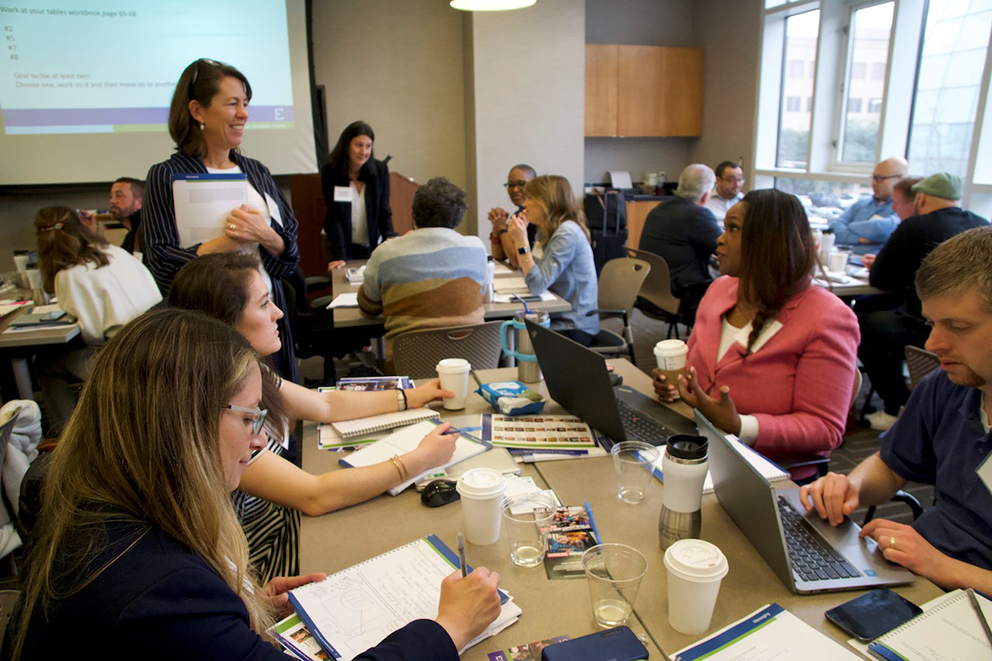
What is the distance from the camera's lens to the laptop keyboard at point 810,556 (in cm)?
114

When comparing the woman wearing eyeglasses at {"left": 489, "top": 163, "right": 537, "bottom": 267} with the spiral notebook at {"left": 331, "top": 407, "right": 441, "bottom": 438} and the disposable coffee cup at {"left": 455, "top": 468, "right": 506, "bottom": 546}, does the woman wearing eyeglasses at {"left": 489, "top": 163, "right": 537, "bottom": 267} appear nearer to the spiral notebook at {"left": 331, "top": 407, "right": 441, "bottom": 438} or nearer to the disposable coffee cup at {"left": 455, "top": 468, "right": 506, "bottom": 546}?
the spiral notebook at {"left": 331, "top": 407, "right": 441, "bottom": 438}

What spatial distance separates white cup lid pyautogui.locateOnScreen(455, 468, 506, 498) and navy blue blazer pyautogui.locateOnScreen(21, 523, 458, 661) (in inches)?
17.8

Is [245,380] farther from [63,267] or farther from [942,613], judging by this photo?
[63,267]

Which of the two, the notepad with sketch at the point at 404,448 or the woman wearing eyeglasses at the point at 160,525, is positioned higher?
the woman wearing eyeglasses at the point at 160,525

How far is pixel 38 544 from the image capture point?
884mm

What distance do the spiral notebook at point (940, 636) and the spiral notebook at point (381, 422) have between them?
1.19 meters

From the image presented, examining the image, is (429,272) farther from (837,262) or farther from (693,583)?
(837,262)

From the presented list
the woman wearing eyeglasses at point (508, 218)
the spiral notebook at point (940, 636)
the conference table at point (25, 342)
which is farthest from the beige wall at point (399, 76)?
the spiral notebook at point (940, 636)

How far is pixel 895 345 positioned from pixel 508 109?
13.1 ft

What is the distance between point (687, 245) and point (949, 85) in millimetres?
2584

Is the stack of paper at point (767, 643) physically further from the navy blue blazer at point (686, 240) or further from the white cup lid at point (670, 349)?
the navy blue blazer at point (686, 240)

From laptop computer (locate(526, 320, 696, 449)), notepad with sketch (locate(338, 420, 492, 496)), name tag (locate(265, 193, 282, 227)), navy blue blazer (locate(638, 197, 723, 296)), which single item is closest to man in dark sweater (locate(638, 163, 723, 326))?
navy blue blazer (locate(638, 197, 723, 296))

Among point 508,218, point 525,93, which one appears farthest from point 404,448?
point 525,93

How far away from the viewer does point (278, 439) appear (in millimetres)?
1506
